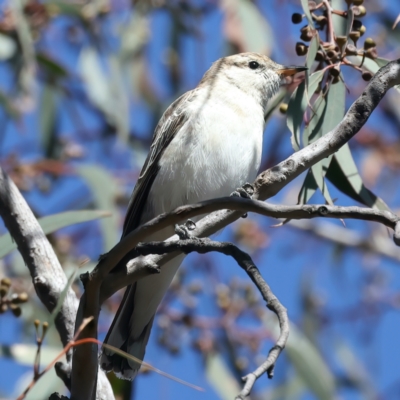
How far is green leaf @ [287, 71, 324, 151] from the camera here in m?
2.44

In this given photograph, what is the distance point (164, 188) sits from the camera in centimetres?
318

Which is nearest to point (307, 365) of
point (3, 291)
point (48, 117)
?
point (3, 291)

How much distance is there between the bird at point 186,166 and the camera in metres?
3.08

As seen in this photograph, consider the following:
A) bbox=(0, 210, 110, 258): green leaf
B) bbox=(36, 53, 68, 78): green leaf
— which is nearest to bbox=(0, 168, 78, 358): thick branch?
bbox=(0, 210, 110, 258): green leaf

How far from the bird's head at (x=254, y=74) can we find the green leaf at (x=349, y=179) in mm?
932

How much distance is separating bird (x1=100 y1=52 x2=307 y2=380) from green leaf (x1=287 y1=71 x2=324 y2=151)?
619mm

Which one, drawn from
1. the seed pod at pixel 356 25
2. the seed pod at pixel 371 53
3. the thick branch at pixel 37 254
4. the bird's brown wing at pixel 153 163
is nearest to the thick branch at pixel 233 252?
the thick branch at pixel 37 254

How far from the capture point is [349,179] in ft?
8.54

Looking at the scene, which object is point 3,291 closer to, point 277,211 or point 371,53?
point 277,211

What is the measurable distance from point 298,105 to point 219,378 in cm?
228

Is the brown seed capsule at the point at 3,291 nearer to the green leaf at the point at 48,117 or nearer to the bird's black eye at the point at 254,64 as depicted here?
the bird's black eye at the point at 254,64

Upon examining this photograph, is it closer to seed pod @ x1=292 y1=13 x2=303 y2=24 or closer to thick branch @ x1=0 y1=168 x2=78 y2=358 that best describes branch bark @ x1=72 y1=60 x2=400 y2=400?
thick branch @ x1=0 y1=168 x2=78 y2=358

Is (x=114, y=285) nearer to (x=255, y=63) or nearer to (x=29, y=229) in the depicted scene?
(x=29, y=229)

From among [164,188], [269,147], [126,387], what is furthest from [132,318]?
[269,147]
